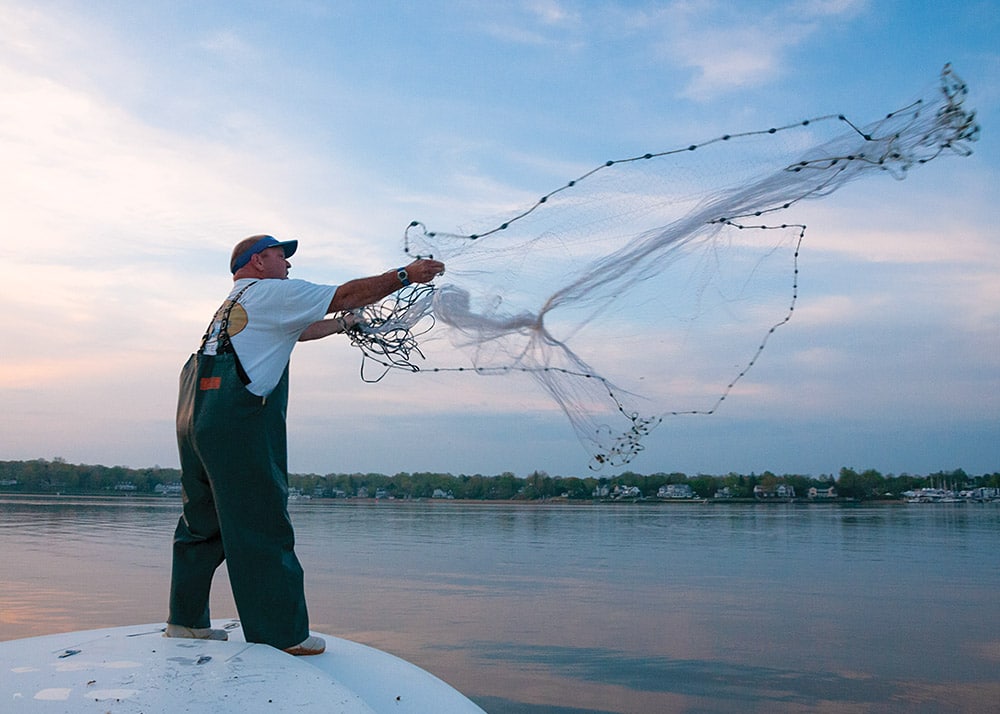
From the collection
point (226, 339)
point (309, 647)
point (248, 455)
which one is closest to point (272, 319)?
point (226, 339)

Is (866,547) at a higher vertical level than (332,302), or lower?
lower

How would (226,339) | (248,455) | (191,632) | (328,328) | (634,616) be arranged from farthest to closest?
1. (634,616)
2. (328,328)
3. (191,632)
4. (226,339)
5. (248,455)

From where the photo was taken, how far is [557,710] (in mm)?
5738

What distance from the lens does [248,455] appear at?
3207 mm

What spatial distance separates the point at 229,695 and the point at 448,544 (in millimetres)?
18109

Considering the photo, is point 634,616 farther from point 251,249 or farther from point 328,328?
point 251,249

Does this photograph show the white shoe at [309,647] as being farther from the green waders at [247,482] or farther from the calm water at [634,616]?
the calm water at [634,616]

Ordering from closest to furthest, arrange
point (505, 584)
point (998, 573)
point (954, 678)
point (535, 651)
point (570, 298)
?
point (570, 298) < point (954, 678) < point (535, 651) < point (505, 584) < point (998, 573)

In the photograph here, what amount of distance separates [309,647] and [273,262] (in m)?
1.56

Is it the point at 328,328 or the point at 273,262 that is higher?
the point at 273,262

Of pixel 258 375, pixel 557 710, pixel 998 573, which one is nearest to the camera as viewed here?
pixel 258 375

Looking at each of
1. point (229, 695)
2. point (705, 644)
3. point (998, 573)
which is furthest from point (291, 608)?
point (998, 573)

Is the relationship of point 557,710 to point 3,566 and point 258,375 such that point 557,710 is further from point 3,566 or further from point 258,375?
point 3,566

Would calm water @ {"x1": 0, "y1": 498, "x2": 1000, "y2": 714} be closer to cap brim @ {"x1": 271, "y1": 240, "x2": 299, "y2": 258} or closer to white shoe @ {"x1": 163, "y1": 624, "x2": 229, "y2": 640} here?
white shoe @ {"x1": 163, "y1": 624, "x2": 229, "y2": 640}
